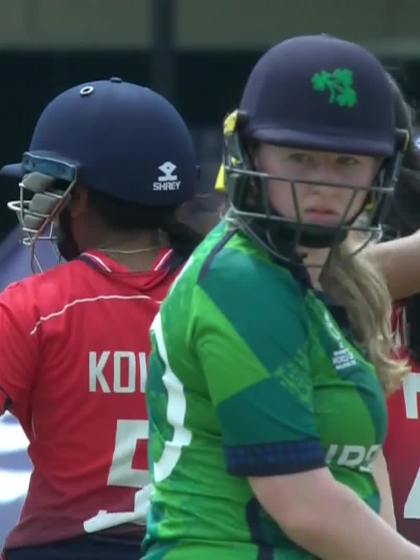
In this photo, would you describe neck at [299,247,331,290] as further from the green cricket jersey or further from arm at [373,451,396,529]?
arm at [373,451,396,529]

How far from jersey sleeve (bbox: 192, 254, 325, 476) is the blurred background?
4.61 m

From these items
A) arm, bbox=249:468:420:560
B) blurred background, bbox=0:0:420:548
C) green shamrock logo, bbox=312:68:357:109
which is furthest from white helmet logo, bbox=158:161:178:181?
blurred background, bbox=0:0:420:548

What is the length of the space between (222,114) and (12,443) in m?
3.08

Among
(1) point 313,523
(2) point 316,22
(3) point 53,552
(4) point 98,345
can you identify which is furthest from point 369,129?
(2) point 316,22

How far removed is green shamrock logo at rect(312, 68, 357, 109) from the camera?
6.90 feet

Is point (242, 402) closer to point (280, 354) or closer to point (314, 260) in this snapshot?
point (280, 354)

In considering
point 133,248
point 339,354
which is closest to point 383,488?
point 339,354

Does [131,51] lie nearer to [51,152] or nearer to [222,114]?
[222,114]

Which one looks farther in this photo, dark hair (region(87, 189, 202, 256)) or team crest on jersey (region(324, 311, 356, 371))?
dark hair (region(87, 189, 202, 256))

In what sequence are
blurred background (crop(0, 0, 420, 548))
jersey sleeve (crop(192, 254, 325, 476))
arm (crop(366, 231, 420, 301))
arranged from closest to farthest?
1. jersey sleeve (crop(192, 254, 325, 476))
2. arm (crop(366, 231, 420, 301))
3. blurred background (crop(0, 0, 420, 548))

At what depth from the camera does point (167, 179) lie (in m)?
2.95

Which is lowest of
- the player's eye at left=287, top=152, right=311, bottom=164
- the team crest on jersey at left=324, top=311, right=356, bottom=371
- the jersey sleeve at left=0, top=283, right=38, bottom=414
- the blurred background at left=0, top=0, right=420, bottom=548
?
the blurred background at left=0, top=0, right=420, bottom=548

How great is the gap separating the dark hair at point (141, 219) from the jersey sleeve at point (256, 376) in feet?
2.86

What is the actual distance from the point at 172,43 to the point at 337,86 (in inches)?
190
